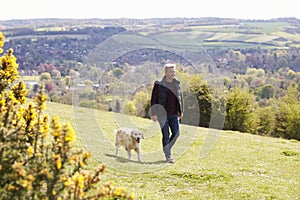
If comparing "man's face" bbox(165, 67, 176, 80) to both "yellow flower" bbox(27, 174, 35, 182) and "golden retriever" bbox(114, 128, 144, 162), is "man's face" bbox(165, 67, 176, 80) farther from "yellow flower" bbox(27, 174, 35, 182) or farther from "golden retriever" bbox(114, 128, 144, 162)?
"yellow flower" bbox(27, 174, 35, 182)

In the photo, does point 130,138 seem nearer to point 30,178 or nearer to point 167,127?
point 167,127

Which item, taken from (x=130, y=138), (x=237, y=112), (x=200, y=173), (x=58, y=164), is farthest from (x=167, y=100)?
(x=237, y=112)

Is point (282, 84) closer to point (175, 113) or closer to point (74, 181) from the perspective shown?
point (175, 113)

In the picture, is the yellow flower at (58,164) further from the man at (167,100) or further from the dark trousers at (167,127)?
the dark trousers at (167,127)

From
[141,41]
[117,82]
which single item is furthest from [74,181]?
[141,41]

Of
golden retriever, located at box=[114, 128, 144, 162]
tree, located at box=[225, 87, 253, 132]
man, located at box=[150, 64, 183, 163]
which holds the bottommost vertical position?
tree, located at box=[225, 87, 253, 132]

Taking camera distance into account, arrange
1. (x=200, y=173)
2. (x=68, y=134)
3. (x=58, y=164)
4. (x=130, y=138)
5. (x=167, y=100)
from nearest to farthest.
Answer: (x=58, y=164) < (x=68, y=134) < (x=200, y=173) < (x=167, y=100) < (x=130, y=138)

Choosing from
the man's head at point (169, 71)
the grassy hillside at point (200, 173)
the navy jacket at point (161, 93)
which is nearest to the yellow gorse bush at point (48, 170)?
the grassy hillside at point (200, 173)

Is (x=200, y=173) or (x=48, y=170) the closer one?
(x=48, y=170)

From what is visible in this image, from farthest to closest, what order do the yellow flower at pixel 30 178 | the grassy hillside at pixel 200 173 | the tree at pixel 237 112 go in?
1. the tree at pixel 237 112
2. the grassy hillside at pixel 200 173
3. the yellow flower at pixel 30 178

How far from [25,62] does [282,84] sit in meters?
91.2

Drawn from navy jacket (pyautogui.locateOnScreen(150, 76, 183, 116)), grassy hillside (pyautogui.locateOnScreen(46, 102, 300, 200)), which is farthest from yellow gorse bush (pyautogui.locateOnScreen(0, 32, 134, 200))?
navy jacket (pyautogui.locateOnScreen(150, 76, 183, 116))

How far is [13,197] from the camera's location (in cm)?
436

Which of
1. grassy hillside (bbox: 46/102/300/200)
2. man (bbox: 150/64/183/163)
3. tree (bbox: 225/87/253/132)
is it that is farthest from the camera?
tree (bbox: 225/87/253/132)
